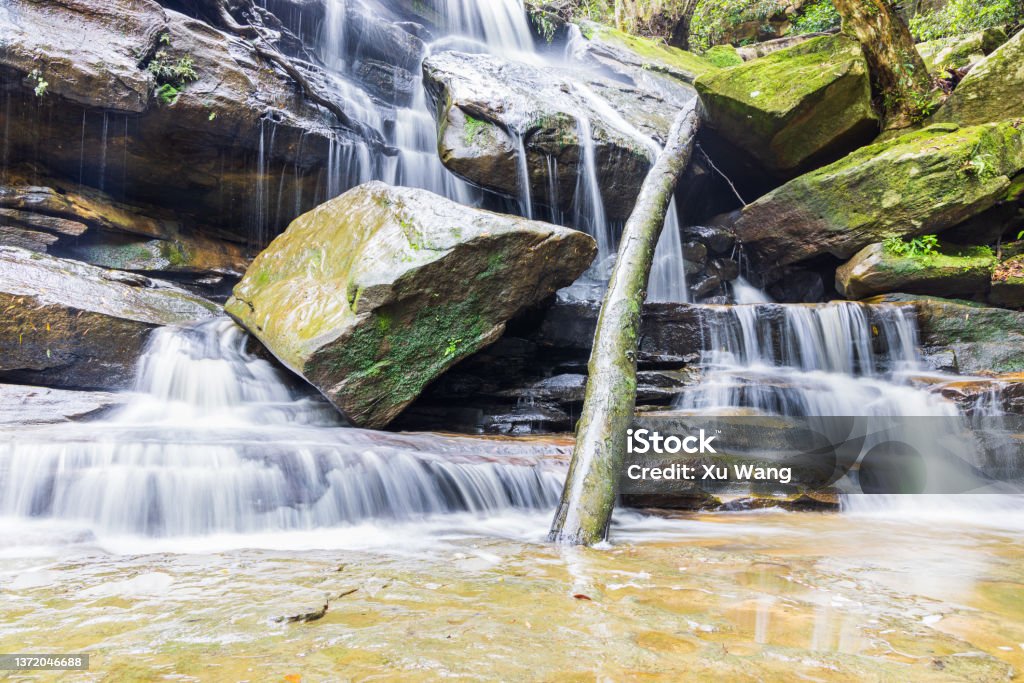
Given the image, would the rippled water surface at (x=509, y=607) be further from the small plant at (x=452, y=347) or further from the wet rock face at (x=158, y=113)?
the wet rock face at (x=158, y=113)

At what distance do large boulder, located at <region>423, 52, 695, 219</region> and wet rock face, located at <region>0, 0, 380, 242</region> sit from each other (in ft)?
5.54

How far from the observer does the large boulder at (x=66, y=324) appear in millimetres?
5102

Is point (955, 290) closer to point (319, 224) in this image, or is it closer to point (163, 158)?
point (319, 224)

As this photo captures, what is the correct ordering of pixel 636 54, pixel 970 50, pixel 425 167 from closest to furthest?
pixel 425 167 → pixel 970 50 → pixel 636 54

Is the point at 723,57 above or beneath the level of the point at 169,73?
above

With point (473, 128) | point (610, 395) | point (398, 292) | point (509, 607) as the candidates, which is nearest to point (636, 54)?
point (473, 128)

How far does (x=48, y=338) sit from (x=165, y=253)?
292cm

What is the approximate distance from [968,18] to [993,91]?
4.63 metres

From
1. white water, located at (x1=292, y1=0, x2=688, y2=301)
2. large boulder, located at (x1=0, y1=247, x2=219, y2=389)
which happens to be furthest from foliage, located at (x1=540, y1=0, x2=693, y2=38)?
large boulder, located at (x1=0, y1=247, x2=219, y2=389)

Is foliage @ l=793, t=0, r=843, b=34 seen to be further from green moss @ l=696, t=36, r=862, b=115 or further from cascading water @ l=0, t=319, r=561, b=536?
cascading water @ l=0, t=319, r=561, b=536

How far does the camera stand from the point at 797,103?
8008mm

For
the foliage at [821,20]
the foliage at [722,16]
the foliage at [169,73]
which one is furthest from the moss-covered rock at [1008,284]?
the foliage at [722,16]

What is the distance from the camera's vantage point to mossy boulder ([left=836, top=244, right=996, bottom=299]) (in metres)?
7.34

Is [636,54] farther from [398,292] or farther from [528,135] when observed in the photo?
[398,292]
